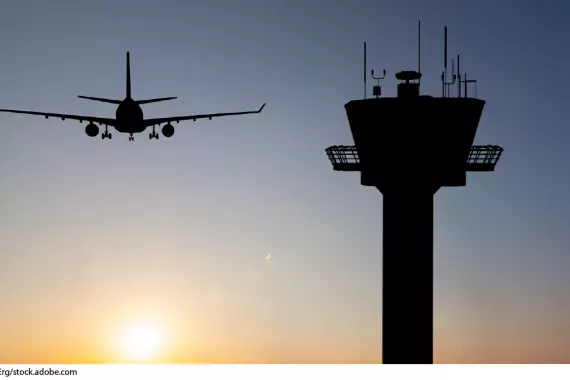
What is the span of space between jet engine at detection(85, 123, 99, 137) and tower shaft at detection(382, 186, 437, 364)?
34.1 meters

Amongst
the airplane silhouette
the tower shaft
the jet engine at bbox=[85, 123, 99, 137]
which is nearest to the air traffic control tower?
the tower shaft

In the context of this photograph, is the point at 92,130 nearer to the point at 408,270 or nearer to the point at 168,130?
the point at 168,130

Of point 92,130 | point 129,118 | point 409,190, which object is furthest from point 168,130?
point 409,190

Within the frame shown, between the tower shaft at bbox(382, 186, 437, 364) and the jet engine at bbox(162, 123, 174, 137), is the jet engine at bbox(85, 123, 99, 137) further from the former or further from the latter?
the tower shaft at bbox(382, 186, 437, 364)

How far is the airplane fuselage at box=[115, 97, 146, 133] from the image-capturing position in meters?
105

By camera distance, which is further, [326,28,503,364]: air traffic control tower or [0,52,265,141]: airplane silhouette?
[0,52,265,141]: airplane silhouette

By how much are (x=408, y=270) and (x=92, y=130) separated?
1510 inches

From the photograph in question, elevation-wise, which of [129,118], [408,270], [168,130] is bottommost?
[408,270]

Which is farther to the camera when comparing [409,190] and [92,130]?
[92,130]

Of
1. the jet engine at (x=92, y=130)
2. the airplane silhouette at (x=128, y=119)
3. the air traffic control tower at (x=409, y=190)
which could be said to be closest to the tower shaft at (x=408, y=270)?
the air traffic control tower at (x=409, y=190)

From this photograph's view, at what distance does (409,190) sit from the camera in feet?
283
